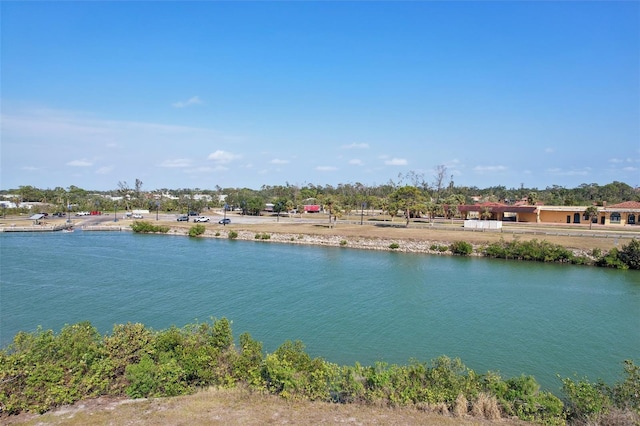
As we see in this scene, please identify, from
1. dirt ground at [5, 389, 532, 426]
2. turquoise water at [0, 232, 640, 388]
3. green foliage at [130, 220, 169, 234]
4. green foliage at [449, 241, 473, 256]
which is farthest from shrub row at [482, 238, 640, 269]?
green foliage at [130, 220, 169, 234]

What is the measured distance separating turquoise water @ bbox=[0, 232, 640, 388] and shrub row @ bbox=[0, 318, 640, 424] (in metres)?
5.04

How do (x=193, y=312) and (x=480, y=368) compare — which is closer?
(x=480, y=368)

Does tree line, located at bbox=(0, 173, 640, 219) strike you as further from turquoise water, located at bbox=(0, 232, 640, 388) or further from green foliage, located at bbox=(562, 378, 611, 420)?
green foliage, located at bbox=(562, 378, 611, 420)

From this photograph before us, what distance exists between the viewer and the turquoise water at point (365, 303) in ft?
63.8

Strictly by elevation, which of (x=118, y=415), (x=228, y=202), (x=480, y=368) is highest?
(x=228, y=202)

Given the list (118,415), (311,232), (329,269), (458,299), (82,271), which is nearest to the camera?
(118,415)

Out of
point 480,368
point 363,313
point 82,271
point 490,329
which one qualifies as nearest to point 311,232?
point 82,271

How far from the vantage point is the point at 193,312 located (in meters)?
24.7

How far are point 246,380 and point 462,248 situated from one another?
127 feet

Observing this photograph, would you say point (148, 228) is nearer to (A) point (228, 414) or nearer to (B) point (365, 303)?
(B) point (365, 303)

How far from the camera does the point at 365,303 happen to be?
27.5 meters

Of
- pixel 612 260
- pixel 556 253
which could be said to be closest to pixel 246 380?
pixel 556 253

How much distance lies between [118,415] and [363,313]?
16.5 metres

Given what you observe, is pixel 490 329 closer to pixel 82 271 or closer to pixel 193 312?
pixel 193 312
